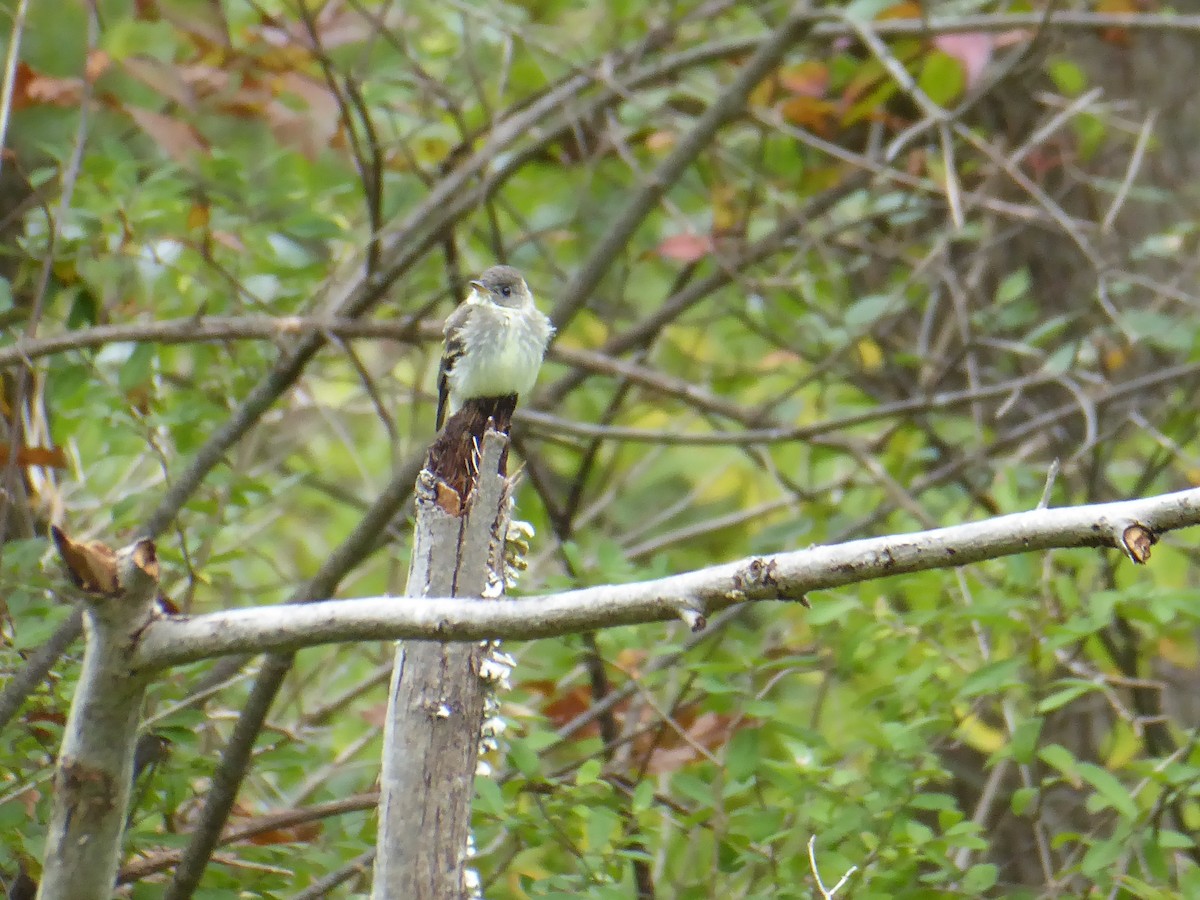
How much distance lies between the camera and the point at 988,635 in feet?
17.0

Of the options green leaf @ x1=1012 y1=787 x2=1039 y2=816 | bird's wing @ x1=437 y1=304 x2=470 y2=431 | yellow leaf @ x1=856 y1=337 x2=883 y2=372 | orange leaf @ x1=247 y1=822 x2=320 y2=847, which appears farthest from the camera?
yellow leaf @ x1=856 y1=337 x2=883 y2=372

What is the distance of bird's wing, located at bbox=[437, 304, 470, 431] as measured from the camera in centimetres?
459

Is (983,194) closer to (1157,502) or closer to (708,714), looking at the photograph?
(708,714)

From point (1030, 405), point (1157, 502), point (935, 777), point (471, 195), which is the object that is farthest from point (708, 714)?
point (1157, 502)

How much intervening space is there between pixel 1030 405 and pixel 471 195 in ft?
9.46

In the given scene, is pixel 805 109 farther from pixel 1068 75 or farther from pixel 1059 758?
pixel 1059 758

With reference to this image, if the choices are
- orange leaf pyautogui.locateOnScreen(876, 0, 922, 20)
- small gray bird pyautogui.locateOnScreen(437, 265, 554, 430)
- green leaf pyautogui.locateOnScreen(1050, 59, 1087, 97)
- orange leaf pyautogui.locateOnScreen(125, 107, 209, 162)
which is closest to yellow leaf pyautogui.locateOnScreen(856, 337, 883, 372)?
green leaf pyautogui.locateOnScreen(1050, 59, 1087, 97)

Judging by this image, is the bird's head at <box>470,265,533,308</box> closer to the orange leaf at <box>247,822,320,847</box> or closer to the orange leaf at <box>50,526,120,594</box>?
the orange leaf at <box>247,822,320,847</box>

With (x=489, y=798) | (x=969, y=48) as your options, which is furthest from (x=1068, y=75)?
(x=489, y=798)

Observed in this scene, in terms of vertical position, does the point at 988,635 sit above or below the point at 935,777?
above

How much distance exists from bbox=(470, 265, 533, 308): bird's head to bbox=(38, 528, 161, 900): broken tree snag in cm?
273

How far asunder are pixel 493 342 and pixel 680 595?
268cm

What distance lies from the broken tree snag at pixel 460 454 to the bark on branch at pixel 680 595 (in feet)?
2.36

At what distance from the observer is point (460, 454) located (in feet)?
10.4
